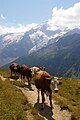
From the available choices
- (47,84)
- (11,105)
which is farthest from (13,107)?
(47,84)

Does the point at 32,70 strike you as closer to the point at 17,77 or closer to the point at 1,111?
the point at 17,77

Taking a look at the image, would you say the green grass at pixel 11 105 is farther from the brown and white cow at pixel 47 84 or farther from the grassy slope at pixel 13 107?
the brown and white cow at pixel 47 84

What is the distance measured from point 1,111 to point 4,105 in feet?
4.00

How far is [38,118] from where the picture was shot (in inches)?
877

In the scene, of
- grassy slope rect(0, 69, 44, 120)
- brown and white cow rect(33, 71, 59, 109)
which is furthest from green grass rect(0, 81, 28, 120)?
brown and white cow rect(33, 71, 59, 109)

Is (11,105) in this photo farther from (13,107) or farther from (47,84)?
(47,84)

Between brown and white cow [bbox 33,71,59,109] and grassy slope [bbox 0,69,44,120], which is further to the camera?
brown and white cow [bbox 33,71,59,109]

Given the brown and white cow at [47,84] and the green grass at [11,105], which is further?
the brown and white cow at [47,84]

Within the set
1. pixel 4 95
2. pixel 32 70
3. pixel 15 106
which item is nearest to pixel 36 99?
pixel 4 95

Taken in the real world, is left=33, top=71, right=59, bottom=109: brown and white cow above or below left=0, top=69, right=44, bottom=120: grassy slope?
above

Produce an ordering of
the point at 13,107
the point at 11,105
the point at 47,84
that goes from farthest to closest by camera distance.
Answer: the point at 47,84 < the point at 11,105 < the point at 13,107

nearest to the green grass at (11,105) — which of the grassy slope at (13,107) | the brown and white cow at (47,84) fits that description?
the grassy slope at (13,107)

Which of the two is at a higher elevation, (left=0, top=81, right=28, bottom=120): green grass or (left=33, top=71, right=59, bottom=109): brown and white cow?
(left=33, top=71, right=59, bottom=109): brown and white cow

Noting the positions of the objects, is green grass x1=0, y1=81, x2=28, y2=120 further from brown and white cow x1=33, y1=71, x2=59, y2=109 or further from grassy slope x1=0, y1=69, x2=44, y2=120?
brown and white cow x1=33, y1=71, x2=59, y2=109
